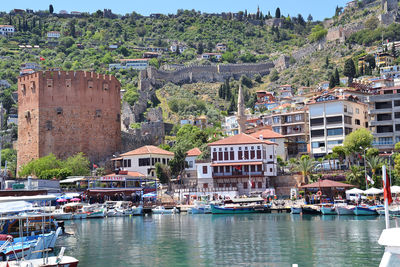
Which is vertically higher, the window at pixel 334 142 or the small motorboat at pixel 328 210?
the window at pixel 334 142

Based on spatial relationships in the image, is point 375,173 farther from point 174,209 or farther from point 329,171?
point 174,209

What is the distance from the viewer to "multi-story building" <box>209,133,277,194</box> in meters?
57.8

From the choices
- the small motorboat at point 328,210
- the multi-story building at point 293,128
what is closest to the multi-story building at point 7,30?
the multi-story building at point 293,128

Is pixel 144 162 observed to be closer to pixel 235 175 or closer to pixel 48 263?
pixel 235 175

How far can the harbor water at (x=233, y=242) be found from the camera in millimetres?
23219

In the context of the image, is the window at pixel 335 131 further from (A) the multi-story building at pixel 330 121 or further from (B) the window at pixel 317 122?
(B) the window at pixel 317 122

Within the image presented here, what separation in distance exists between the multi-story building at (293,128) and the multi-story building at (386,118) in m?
8.90

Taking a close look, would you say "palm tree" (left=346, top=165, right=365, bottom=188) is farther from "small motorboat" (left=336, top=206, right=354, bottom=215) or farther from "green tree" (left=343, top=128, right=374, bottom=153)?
"small motorboat" (left=336, top=206, right=354, bottom=215)

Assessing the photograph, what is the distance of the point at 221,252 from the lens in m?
25.7

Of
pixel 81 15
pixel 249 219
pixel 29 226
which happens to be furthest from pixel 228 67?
pixel 29 226

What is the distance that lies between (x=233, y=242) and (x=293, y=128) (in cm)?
4343

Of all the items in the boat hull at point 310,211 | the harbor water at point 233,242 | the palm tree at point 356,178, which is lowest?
the harbor water at point 233,242

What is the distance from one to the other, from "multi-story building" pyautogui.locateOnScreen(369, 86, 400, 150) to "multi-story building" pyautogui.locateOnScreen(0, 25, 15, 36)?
125m

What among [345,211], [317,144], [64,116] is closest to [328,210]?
[345,211]
